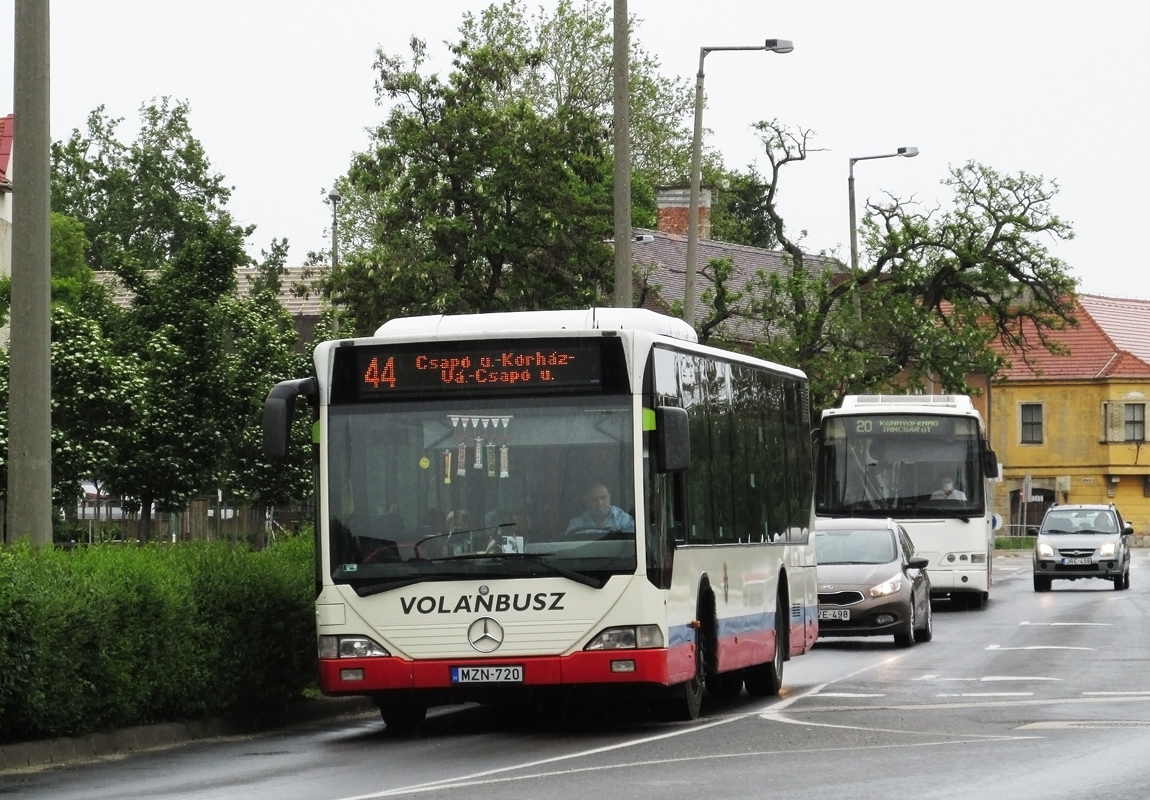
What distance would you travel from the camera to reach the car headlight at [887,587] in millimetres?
25672

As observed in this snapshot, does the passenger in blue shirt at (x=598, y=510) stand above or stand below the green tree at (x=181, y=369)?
below

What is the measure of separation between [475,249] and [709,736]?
22762 mm

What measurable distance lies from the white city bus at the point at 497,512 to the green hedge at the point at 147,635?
1.05 metres

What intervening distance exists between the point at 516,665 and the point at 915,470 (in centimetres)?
2110

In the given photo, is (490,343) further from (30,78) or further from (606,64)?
(606,64)

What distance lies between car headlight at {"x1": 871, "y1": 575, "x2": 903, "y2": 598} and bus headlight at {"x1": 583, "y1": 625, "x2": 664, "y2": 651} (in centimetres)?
1155

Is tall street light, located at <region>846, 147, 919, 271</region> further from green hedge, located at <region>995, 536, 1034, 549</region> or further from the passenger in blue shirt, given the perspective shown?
green hedge, located at <region>995, 536, 1034, 549</region>

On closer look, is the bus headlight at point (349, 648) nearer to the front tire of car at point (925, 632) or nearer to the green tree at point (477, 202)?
the front tire of car at point (925, 632)

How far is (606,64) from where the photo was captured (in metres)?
70.7

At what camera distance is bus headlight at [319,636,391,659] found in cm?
1473

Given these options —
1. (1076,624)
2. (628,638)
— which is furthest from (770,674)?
(1076,624)

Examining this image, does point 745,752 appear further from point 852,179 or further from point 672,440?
point 852,179

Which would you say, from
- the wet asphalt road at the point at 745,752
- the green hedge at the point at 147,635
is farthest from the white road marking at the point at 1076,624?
the green hedge at the point at 147,635

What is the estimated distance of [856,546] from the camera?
1057 inches
